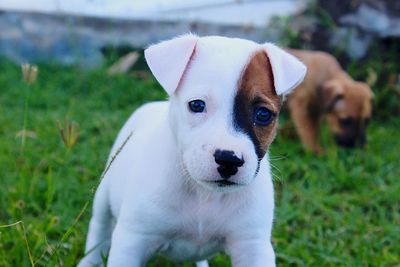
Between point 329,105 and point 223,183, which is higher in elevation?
point 223,183

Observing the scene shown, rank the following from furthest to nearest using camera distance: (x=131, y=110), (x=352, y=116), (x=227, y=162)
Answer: (x=131, y=110)
(x=352, y=116)
(x=227, y=162)

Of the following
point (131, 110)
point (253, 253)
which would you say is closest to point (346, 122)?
point (131, 110)

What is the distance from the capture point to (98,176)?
14.2ft

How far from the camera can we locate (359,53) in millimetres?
6824

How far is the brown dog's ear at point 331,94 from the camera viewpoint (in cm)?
555

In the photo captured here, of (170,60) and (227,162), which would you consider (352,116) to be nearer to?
(170,60)

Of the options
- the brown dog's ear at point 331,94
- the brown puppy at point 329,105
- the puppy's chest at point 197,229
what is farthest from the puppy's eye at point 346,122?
the puppy's chest at point 197,229

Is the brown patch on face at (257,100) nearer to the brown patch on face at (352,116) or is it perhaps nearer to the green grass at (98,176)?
the green grass at (98,176)

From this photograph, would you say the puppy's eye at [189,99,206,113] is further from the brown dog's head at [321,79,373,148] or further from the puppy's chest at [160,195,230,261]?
the brown dog's head at [321,79,373,148]

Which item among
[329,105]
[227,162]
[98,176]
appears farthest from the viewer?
[329,105]

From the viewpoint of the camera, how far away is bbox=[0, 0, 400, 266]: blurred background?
3.54 metres

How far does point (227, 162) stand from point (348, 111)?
3.53 m

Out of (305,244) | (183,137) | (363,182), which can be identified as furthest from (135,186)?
(363,182)

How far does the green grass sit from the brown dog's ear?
29cm
